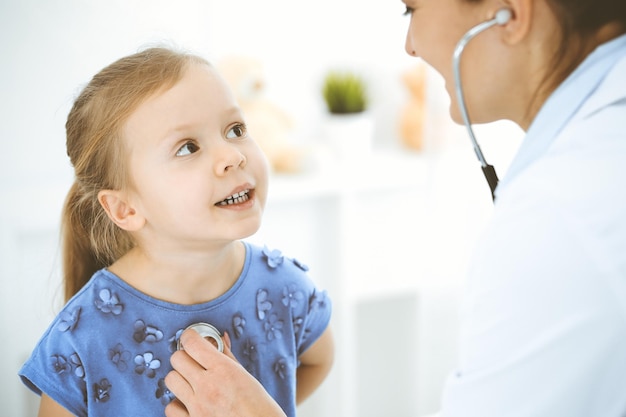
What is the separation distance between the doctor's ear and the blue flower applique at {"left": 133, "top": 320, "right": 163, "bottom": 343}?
63 centimetres

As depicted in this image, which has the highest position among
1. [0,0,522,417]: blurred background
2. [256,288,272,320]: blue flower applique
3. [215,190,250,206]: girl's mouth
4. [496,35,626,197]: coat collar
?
[496,35,626,197]: coat collar

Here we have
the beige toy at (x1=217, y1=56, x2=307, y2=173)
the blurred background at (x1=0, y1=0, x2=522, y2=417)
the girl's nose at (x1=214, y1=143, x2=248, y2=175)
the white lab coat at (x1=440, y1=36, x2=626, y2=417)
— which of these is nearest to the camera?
the white lab coat at (x1=440, y1=36, x2=626, y2=417)

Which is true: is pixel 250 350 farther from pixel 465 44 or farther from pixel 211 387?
pixel 465 44

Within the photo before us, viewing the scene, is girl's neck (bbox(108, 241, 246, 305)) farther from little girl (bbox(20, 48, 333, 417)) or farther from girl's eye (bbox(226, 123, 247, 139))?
girl's eye (bbox(226, 123, 247, 139))

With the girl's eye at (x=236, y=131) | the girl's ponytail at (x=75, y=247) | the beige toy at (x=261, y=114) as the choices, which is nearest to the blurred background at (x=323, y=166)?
the beige toy at (x=261, y=114)

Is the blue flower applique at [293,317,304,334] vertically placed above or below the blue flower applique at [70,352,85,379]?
below

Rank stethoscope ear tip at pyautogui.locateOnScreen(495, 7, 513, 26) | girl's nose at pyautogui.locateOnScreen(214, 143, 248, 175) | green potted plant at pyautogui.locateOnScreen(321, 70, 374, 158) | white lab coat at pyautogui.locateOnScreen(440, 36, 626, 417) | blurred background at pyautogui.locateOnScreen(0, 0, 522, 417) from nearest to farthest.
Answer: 1. white lab coat at pyautogui.locateOnScreen(440, 36, 626, 417)
2. stethoscope ear tip at pyautogui.locateOnScreen(495, 7, 513, 26)
3. girl's nose at pyautogui.locateOnScreen(214, 143, 248, 175)
4. blurred background at pyautogui.locateOnScreen(0, 0, 522, 417)
5. green potted plant at pyautogui.locateOnScreen(321, 70, 374, 158)

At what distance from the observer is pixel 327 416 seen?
7.94ft

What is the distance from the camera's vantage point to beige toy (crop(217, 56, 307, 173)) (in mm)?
2209

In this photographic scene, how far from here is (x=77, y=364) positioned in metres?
1.02

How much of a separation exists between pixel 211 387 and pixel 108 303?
0.64 feet

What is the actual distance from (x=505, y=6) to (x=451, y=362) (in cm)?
166

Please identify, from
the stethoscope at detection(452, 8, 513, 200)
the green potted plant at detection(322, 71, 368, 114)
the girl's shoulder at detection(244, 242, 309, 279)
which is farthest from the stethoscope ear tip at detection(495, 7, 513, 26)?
the green potted plant at detection(322, 71, 368, 114)

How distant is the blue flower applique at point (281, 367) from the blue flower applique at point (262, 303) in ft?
0.25
